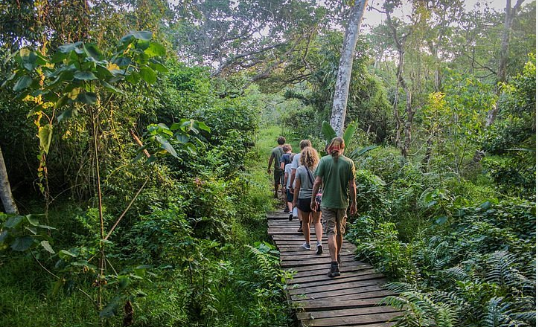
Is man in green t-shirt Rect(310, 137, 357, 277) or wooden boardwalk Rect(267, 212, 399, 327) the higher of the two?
man in green t-shirt Rect(310, 137, 357, 277)

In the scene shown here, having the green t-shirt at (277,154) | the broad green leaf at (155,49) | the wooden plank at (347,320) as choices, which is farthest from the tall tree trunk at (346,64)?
the broad green leaf at (155,49)

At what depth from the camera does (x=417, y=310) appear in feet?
10.9

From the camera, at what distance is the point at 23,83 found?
2.35 metres

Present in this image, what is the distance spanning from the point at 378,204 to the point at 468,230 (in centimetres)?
292

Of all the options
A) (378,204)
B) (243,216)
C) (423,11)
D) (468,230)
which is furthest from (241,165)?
(423,11)

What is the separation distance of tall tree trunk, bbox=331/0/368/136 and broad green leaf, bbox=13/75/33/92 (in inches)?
388

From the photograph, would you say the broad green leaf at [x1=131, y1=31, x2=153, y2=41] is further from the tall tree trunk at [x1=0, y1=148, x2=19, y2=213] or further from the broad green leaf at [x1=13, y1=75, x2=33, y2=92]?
the tall tree trunk at [x1=0, y1=148, x2=19, y2=213]

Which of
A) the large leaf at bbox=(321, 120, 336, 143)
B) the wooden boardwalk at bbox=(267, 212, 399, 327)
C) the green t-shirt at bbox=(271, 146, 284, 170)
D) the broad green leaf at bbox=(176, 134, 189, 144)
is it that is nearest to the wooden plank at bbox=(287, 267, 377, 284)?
the wooden boardwalk at bbox=(267, 212, 399, 327)

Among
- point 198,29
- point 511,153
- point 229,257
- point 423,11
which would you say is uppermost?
point 198,29

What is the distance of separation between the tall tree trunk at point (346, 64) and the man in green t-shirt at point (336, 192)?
6354mm

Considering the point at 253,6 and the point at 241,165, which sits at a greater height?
the point at 253,6

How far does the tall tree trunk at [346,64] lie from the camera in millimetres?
11152

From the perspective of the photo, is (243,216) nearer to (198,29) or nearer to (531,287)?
(531,287)

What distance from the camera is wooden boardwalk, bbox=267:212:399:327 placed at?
13.5 feet
